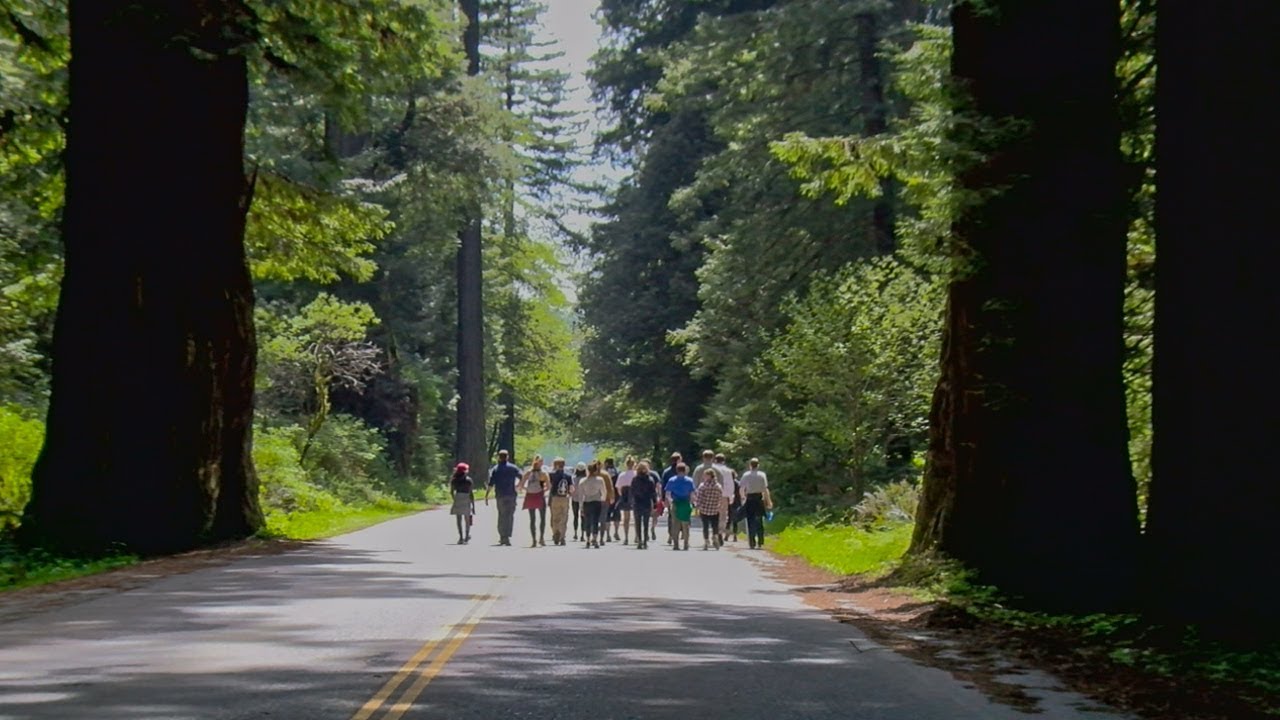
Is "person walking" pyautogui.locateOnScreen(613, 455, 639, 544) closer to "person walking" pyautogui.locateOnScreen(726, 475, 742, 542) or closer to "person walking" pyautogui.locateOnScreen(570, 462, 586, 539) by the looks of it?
"person walking" pyautogui.locateOnScreen(570, 462, 586, 539)

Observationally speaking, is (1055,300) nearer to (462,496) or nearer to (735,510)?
(462,496)

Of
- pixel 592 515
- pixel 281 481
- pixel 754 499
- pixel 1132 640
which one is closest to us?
pixel 1132 640

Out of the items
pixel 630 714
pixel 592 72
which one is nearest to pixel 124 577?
pixel 630 714

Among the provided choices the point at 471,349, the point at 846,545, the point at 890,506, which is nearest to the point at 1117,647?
the point at 846,545

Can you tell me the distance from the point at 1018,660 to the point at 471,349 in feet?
165

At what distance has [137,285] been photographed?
2195cm

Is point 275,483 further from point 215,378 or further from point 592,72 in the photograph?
point 592,72

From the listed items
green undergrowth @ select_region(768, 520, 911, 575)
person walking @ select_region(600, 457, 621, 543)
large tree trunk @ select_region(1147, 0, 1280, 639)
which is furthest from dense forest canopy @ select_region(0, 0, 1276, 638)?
person walking @ select_region(600, 457, 621, 543)

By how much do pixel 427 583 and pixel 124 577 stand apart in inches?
141

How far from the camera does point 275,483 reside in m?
35.6

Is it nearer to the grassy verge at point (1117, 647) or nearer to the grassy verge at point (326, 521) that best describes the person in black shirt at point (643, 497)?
the grassy verge at point (326, 521)

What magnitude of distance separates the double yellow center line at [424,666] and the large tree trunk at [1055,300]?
206 inches

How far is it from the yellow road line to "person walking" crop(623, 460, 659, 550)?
15.4 m

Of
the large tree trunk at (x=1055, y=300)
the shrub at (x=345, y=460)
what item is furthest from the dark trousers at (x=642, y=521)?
the large tree trunk at (x=1055, y=300)
